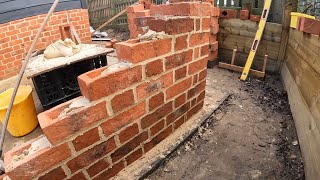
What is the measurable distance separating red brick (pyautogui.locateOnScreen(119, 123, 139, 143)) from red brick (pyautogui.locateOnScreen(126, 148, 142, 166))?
0.16m

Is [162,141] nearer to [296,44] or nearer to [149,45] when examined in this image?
[149,45]

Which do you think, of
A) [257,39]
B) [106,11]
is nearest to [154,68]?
[257,39]

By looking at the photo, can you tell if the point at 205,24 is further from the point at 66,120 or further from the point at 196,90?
the point at 66,120

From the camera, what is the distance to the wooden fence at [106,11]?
859cm

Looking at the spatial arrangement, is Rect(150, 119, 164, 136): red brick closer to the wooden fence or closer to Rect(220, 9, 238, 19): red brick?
Rect(220, 9, 238, 19): red brick

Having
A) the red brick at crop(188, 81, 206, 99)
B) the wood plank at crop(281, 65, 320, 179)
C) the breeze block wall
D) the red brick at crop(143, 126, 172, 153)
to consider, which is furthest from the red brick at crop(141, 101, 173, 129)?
the wood plank at crop(281, 65, 320, 179)

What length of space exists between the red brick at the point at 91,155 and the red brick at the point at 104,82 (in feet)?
1.15

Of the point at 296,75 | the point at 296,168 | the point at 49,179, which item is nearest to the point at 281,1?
the point at 296,75

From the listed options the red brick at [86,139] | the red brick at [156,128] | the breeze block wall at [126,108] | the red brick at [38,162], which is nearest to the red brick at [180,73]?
the breeze block wall at [126,108]

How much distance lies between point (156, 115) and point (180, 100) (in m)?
0.33

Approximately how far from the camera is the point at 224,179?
175 cm

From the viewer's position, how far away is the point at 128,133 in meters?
1.63

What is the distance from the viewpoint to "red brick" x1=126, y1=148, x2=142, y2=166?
1.70 meters

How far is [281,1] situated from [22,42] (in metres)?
5.35
